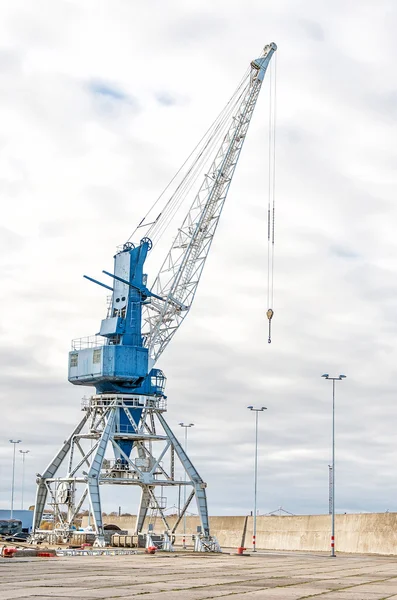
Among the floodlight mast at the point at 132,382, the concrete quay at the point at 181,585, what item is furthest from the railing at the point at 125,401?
the concrete quay at the point at 181,585

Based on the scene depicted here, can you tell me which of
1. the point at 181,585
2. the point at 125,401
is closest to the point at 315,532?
the point at 125,401

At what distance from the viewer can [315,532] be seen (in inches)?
3627

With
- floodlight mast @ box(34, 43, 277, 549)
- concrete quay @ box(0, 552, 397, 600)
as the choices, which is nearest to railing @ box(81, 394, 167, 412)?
floodlight mast @ box(34, 43, 277, 549)

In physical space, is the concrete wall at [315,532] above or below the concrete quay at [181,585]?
below

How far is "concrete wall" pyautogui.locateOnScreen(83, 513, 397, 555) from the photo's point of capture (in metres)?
82.1

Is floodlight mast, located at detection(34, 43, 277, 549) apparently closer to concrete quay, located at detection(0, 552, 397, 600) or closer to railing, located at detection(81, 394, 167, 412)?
railing, located at detection(81, 394, 167, 412)

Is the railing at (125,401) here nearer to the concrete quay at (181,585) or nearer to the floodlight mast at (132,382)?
the floodlight mast at (132,382)

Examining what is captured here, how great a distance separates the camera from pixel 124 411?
8756 centimetres

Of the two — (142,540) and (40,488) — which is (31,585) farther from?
(40,488)

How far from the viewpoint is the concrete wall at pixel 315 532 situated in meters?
82.1

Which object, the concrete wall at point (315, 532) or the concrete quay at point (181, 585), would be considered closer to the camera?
the concrete quay at point (181, 585)

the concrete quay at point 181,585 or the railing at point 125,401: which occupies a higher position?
the railing at point 125,401

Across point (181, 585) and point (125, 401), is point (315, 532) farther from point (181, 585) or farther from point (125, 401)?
point (181, 585)

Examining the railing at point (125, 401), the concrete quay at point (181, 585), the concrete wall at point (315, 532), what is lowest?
the concrete wall at point (315, 532)
